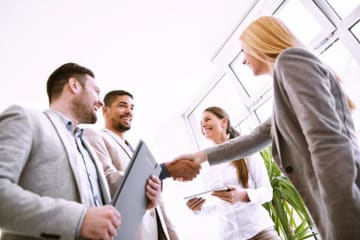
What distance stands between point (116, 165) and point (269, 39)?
1.12m

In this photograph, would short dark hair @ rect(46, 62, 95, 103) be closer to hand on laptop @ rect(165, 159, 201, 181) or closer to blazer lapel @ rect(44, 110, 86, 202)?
blazer lapel @ rect(44, 110, 86, 202)

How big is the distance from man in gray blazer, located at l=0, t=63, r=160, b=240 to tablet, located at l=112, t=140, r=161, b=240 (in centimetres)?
8

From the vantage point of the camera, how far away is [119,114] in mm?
2094

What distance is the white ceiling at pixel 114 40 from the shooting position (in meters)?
2.81

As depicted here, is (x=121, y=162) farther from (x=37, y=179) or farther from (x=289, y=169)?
(x=289, y=169)

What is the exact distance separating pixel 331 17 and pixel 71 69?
9.13ft

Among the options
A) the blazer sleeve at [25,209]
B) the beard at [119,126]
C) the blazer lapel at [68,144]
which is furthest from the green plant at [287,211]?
the blazer sleeve at [25,209]

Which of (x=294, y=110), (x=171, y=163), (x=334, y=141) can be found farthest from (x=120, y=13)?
(x=334, y=141)

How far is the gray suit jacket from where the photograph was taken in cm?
135

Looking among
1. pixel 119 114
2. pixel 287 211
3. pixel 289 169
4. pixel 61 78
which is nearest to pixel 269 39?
pixel 289 169

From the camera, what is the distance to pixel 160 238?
1408 mm

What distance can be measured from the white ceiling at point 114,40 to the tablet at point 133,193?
229 centimetres

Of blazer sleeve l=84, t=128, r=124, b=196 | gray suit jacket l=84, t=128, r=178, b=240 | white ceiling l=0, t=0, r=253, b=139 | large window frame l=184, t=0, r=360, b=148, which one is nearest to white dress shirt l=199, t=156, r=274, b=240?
gray suit jacket l=84, t=128, r=178, b=240

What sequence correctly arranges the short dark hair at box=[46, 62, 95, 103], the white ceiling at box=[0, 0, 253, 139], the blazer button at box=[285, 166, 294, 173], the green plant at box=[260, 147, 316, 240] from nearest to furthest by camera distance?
1. the blazer button at box=[285, 166, 294, 173]
2. the short dark hair at box=[46, 62, 95, 103]
3. the green plant at box=[260, 147, 316, 240]
4. the white ceiling at box=[0, 0, 253, 139]
